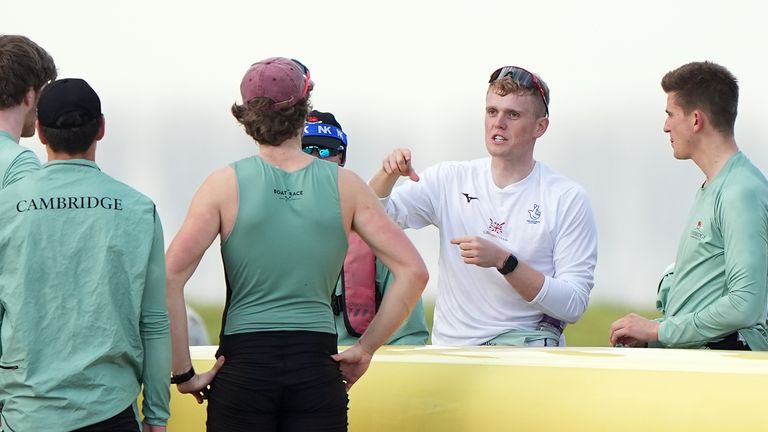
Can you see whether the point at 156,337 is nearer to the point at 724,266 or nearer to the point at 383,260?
the point at 383,260

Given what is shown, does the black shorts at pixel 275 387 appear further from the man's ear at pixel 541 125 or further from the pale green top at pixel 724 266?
the man's ear at pixel 541 125

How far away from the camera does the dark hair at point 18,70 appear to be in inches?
118

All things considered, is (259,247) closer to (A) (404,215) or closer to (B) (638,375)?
(B) (638,375)

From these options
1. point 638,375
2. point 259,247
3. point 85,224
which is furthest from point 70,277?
point 638,375

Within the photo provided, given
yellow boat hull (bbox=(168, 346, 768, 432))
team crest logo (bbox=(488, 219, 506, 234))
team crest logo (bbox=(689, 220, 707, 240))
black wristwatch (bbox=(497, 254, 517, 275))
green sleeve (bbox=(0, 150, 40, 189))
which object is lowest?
yellow boat hull (bbox=(168, 346, 768, 432))

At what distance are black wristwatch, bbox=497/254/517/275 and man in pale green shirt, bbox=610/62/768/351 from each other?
0.43 meters

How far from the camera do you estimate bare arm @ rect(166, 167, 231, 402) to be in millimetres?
2584

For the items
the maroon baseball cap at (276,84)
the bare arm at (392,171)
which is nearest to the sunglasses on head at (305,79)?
the maroon baseball cap at (276,84)

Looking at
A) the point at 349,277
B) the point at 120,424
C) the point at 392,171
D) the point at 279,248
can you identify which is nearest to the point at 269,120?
the point at 279,248

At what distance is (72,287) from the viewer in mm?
2367

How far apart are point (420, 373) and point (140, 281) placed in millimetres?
1119

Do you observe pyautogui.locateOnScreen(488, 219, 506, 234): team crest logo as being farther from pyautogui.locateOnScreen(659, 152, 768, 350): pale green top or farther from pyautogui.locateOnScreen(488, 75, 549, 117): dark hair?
pyautogui.locateOnScreen(659, 152, 768, 350): pale green top

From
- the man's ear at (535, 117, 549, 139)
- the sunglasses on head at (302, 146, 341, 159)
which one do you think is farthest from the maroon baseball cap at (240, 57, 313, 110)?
the man's ear at (535, 117, 549, 139)

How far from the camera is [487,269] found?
367 centimetres
